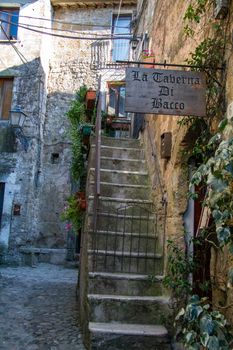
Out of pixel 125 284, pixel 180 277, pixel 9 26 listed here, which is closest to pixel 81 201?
pixel 125 284

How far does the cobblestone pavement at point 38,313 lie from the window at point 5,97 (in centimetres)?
527

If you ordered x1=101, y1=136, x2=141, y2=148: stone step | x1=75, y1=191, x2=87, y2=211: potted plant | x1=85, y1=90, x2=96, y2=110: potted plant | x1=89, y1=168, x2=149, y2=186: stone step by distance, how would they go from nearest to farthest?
x1=89, y1=168, x2=149, y2=186: stone step
x1=75, y1=191, x2=87, y2=211: potted plant
x1=101, y1=136, x2=141, y2=148: stone step
x1=85, y1=90, x2=96, y2=110: potted plant

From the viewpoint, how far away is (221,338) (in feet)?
6.26

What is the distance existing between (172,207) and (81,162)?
5055 mm

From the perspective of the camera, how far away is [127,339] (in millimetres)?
3514

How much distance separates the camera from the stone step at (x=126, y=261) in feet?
14.6

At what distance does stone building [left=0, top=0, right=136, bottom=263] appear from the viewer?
36.4 ft

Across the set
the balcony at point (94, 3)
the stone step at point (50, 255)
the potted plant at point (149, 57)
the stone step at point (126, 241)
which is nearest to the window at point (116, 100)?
the balcony at point (94, 3)

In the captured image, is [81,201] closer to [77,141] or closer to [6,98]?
[77,141]

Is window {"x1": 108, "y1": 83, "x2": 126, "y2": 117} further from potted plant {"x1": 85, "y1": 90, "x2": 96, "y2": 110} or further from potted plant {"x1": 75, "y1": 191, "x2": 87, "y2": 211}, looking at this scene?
potted plant {"x1": 75, "y1": 191, "x2": 87, "y2": 211}

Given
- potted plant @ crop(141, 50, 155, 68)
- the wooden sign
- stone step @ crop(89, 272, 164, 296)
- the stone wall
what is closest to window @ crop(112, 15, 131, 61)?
the stone wall

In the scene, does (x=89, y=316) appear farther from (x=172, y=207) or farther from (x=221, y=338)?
(x=221, y=338)

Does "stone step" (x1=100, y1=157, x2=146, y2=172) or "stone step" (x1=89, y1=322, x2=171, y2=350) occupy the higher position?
"stone step" (x1=100, y1=157, x2=146, y2=172)

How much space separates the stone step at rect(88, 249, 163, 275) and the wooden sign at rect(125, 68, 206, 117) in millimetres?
2010
